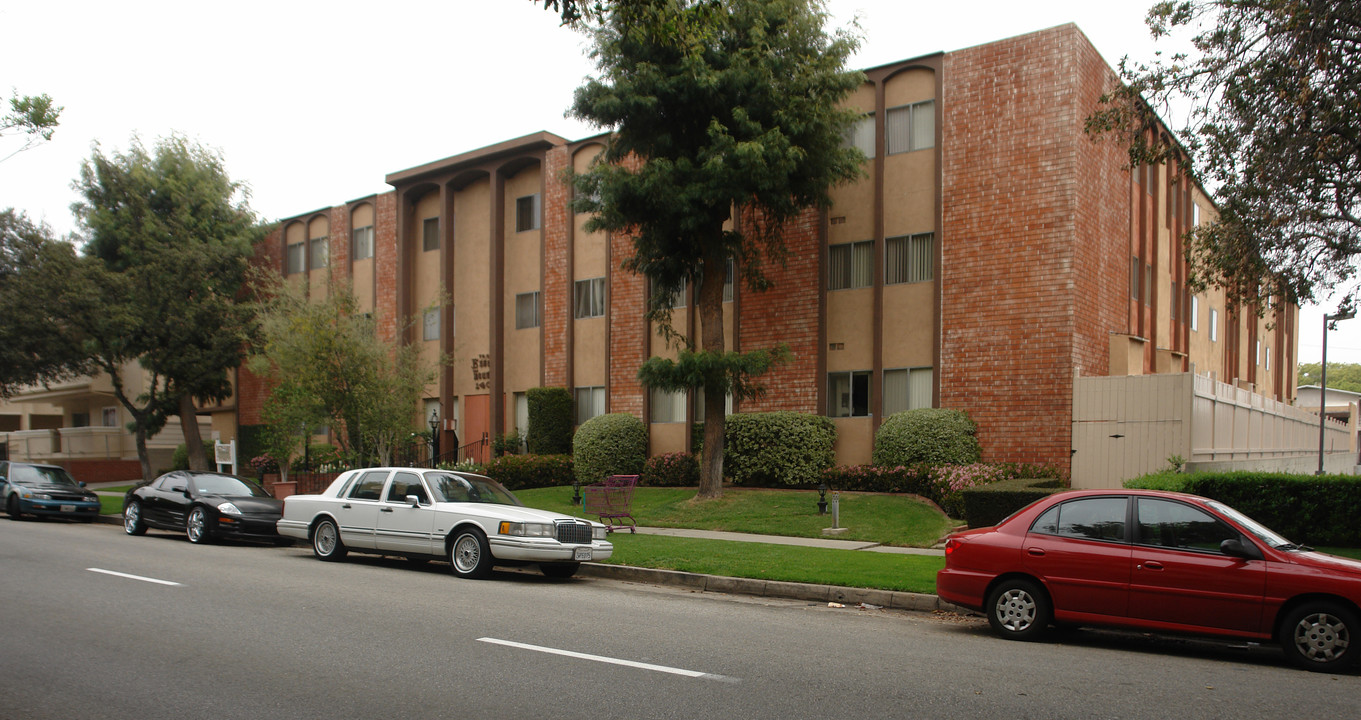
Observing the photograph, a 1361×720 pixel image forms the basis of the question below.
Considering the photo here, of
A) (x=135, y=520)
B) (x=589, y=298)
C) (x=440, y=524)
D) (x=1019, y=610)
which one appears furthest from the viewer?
(x=589, y=298)

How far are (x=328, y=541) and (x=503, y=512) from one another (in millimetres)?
3578

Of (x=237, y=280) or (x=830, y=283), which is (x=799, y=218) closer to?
(x=830, y=283)

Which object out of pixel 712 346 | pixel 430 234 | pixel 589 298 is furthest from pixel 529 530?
pixel 430 234

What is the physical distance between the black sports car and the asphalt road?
17.6 ft

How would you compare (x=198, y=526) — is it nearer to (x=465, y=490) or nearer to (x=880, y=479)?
(x=465, y=490)

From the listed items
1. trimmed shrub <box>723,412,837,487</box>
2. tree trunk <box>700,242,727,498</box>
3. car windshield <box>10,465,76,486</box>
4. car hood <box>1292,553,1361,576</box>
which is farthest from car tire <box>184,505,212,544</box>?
car hood <box>1292,553,1361,576</box>

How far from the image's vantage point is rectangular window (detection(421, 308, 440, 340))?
32531 mm

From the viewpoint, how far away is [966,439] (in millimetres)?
20406

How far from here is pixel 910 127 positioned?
22469mm

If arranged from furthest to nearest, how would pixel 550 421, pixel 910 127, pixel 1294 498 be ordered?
pixel 550 421 → pixel 910 127 → pixel 1294 498

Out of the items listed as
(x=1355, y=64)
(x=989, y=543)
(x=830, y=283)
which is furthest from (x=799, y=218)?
(x=989, y=543)

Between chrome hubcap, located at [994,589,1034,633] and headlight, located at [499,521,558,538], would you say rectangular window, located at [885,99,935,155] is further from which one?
chrome hubcap, located at [994,589,1034,633]

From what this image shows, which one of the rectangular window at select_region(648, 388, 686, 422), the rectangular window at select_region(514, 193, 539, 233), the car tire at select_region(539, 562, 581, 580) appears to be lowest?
the car tire at select_region(539, 562, 581, 580)

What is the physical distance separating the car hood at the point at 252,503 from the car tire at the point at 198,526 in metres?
0.30
